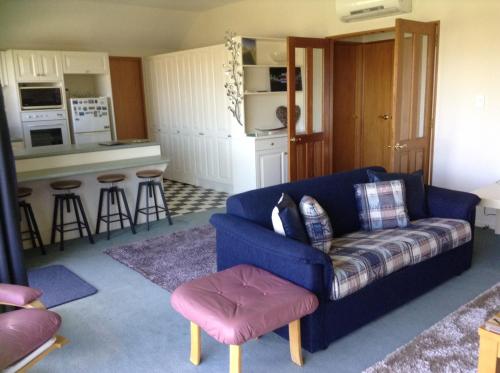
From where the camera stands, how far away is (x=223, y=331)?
→ 204cm

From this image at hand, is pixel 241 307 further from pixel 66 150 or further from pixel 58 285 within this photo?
pixel 66 150

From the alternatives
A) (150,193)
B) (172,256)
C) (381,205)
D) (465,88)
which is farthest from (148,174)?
(465,88)

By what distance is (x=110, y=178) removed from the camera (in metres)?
4.65

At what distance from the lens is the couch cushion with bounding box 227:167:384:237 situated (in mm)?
2951

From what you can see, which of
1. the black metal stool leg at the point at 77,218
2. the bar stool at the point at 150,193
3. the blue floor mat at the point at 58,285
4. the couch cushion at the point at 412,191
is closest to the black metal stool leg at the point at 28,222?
the black metal stool leg at the point at 77,218

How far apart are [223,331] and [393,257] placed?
129 centimetres

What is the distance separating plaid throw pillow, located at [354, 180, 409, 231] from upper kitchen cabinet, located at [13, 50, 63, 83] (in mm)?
5048

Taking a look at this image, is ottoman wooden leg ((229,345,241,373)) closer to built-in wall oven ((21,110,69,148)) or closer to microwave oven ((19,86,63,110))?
built-in wall oven ((21,110,69,148))

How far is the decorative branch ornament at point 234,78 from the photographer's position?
5691mm

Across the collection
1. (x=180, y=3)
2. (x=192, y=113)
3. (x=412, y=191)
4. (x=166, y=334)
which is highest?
(x=180, y=3)

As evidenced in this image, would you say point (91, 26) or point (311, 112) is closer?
point (311, 112)

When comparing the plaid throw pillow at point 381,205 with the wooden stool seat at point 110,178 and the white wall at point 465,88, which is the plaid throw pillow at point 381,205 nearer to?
the white wall at point 465,88

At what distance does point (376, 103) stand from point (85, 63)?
4.30m

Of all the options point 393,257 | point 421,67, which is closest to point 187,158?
point 421,67
